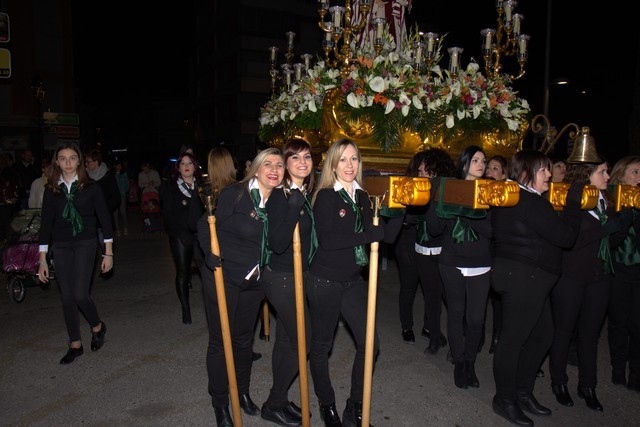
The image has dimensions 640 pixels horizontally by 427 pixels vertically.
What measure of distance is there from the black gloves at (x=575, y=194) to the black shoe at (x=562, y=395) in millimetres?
1582

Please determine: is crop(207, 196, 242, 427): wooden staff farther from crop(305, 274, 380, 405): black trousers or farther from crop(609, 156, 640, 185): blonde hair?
crop(609, 156, 640, 185): blonde hair

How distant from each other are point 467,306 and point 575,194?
134 centimetres

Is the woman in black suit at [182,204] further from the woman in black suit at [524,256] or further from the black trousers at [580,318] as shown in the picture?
the black trousers at [580,318]

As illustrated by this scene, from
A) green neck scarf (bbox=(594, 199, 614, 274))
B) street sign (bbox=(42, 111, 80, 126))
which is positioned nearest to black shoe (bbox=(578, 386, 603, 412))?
green neck scarf (bbox=(594, 199, 614, 274))

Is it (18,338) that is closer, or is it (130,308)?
(18,338)

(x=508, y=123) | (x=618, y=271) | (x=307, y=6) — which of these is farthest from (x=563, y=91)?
(x=307, y=6)

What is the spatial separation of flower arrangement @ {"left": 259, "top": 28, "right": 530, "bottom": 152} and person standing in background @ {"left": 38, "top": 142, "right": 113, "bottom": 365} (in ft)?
7.75

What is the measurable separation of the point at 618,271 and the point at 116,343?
4.97m

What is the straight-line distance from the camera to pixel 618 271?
429 centimetres

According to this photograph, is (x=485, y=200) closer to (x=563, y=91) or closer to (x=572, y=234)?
(x=572, y=234)

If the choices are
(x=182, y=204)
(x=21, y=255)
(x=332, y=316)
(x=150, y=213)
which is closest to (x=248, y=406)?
(x=332, y=316)

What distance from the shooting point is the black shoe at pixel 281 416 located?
11.9ft

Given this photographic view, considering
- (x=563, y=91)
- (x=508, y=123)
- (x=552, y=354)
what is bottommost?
(x=552, y=354)

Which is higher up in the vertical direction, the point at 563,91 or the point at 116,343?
the point at 563,91
